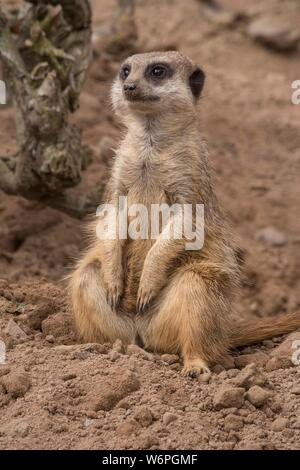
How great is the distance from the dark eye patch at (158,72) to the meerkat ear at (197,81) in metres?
0.16

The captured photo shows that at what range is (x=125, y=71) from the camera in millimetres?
4402

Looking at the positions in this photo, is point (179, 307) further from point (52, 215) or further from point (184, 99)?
point (52, 215)

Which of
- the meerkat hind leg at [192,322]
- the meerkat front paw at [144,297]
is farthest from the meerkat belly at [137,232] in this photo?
the meerkat hind leg at [192,322]

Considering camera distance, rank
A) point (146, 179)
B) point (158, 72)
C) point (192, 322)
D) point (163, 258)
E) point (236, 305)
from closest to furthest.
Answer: point (192, 322) → point (163, 258) → point (146, 179) → point (158, 72) → point (236, 305)

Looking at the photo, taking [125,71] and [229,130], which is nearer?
[125,71]

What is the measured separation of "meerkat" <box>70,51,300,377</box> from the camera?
400 centimetres

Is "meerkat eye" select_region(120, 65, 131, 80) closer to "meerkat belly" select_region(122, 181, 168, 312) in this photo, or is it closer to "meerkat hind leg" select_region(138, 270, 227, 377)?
"meerkat belly" select_region(122, 181, 168, 312)

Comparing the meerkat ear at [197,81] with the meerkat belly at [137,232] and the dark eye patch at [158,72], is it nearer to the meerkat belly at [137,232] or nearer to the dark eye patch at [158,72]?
the dark eye patch at [158,72]

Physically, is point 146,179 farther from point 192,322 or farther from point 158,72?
point 192,322

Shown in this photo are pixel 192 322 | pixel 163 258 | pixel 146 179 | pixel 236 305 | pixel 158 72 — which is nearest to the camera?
pixel 192 322

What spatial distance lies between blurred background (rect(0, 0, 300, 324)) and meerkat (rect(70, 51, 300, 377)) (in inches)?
21.3

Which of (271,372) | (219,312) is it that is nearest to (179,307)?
(219,312)

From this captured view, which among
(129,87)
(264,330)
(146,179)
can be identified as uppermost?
(129,87)

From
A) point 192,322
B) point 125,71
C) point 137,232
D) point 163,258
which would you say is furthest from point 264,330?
point 125,71
